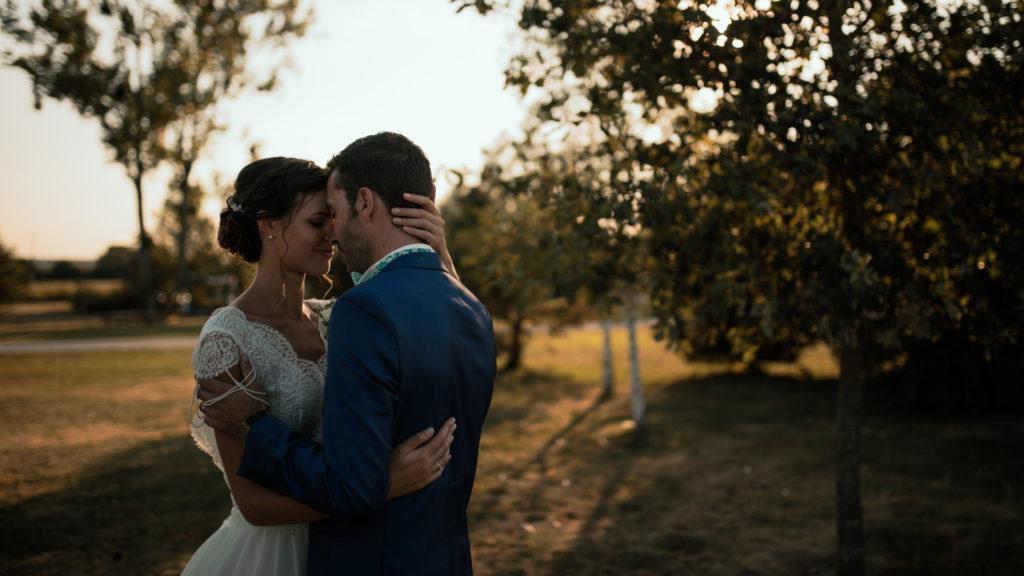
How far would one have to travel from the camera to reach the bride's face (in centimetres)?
339

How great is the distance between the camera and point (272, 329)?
11.2 feet

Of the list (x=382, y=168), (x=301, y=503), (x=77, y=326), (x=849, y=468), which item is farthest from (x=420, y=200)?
(x=77, y=326)

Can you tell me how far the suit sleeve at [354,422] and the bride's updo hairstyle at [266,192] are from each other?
3.62 ft

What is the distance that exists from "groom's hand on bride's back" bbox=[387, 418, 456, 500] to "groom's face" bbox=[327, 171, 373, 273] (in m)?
0.62

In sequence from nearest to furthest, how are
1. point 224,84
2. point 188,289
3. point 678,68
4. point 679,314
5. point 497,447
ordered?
point 678,68
point 679,314
point 497,447
point 224,84
point 188,289

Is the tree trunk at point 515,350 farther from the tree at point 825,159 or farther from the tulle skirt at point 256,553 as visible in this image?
the tulle skirt at point 256,553

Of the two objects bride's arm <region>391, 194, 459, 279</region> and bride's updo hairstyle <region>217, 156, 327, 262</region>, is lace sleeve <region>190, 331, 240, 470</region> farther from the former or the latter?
bride's arm <region>391, 194, 459, 279</region>

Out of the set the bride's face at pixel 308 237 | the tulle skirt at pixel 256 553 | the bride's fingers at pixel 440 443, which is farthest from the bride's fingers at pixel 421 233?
the tulle skirt at pixel 256 553

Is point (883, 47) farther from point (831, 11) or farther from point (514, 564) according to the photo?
point (514, 564)

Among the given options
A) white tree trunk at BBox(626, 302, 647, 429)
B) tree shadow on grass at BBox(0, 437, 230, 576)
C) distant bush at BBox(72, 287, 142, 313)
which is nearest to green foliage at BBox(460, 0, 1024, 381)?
tree shadow on grass at BBox(0, 437, 230, 576)

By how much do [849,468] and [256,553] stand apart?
197 inches

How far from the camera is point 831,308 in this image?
5.53 metres

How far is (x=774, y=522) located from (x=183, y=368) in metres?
19.2

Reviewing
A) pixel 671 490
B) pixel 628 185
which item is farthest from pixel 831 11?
pixel 671 490
